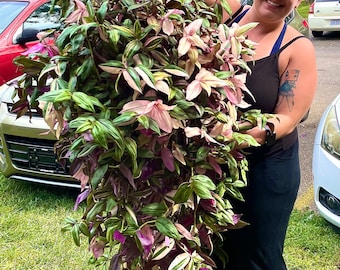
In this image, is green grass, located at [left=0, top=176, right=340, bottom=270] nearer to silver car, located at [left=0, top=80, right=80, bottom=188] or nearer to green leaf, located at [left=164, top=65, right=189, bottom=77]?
silver car, located at [left=0, top=80, right=80, bottom=188]

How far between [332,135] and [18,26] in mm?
3678

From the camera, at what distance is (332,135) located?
3.21m

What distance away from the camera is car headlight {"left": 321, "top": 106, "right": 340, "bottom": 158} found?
3133 mm

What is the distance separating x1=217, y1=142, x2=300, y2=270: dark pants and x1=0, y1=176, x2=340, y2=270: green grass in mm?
1083

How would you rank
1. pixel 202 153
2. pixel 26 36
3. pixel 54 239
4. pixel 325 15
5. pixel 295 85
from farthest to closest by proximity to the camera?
pixel 325 15 → pixel 26 36 → pixel 54 239 → pixel 295 85 → pixel 202 153

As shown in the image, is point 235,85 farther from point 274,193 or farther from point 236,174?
point 274,193

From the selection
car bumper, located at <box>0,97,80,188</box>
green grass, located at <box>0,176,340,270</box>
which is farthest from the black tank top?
car bumper, located at <box>0,97,80,188</box>

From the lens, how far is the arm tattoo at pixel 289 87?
1777 mm

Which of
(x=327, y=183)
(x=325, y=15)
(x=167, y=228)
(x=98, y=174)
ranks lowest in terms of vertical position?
(x=325, y=15)

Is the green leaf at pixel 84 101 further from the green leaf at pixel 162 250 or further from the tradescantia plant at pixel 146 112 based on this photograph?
the green leaf at pixel 162 250

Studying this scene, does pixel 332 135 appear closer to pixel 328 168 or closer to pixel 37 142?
pixel 328 168

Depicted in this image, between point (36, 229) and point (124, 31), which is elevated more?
point (124, 31)

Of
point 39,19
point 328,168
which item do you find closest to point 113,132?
point 328,168

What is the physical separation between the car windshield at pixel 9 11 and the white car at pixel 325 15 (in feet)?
27.5
